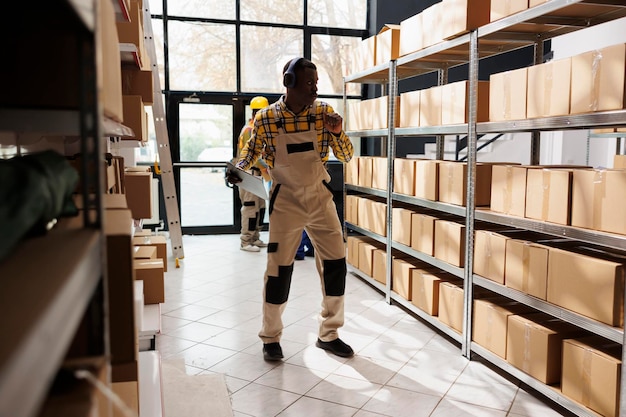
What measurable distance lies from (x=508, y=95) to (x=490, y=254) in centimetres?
94

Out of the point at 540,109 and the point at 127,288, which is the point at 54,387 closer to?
the point at 127,288

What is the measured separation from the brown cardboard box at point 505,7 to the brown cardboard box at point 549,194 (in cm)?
88

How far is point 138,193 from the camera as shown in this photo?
10.3 feet

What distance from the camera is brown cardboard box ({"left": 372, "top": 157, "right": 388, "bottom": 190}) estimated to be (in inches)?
194

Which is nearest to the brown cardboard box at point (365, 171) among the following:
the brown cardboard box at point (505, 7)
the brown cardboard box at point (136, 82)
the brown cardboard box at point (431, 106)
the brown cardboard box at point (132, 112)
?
the brown cardboard box at point (431, 106)

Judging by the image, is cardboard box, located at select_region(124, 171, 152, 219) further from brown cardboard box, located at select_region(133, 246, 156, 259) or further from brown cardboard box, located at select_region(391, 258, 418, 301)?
brown cardboard box, located at select_region(391, 258, 418, 301)

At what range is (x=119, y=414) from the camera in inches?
58.9

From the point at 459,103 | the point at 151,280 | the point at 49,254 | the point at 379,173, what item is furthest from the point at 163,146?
Result: the point at 49,254

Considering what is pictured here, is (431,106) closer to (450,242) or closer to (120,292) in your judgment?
(450,242)

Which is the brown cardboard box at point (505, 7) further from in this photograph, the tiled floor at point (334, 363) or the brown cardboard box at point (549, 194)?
the tiled floor at point (334, 363)

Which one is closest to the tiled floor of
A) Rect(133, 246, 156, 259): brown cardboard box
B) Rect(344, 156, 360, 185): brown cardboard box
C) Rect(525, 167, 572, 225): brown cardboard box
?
Rect(133, 246, 156, 259): brown cardboard box

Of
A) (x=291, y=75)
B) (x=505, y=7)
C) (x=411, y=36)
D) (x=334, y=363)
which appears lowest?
(x=334, y=363)

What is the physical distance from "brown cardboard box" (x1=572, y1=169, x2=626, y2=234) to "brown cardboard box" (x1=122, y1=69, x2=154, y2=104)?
2.43 meters

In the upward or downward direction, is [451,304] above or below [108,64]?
below
